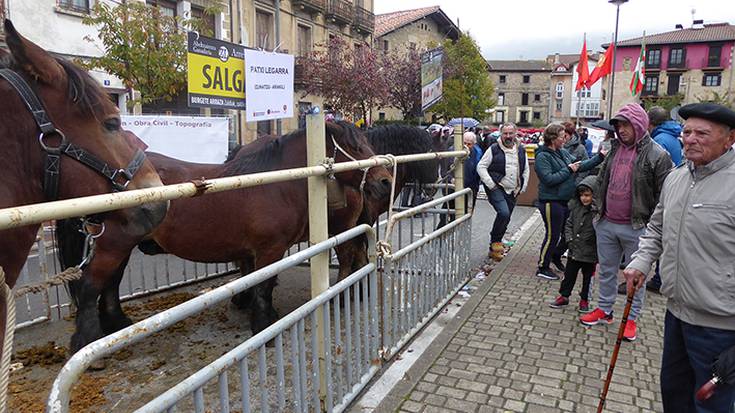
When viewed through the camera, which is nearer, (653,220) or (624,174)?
(653,220)

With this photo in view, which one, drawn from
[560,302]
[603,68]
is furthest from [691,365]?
[603,68]

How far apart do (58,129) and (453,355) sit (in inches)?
126

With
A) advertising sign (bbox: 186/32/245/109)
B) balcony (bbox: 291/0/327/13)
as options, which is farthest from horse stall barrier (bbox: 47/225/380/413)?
balcony (bbox: 291/0/327/13)

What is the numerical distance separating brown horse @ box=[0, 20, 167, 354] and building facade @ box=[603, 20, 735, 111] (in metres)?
62.7

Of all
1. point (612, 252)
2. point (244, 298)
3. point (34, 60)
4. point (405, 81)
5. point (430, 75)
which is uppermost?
point (405, 81)

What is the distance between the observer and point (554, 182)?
230 inches

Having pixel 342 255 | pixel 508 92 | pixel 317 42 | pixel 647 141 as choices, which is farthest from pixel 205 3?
pixel 508 92

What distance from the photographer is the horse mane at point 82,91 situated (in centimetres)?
188

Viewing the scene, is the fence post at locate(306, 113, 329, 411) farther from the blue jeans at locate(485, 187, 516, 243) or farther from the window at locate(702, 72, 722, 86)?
the window at locate(702, 72, 722, 86)

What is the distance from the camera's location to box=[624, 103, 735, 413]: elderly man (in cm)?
228

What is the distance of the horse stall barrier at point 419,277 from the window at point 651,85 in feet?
212

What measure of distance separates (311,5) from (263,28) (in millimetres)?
3317

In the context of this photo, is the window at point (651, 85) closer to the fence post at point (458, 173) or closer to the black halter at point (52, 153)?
the fence post at point (458, 173)

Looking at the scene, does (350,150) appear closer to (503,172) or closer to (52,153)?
(52,153)
